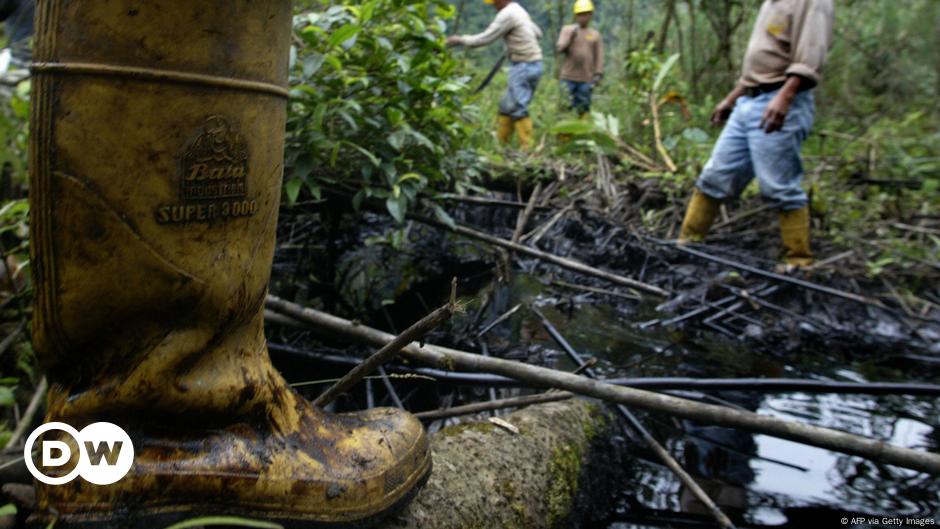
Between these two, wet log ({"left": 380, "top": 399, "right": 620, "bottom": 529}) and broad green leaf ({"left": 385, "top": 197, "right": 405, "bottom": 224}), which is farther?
broad green leaf ({"left": 385, "top": 197, "right": 405, "bottom": 224})

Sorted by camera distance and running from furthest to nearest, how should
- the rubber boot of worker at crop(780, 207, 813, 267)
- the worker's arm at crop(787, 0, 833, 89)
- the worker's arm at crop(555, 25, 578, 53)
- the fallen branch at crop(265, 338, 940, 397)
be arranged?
the worker's arm at crop(555, 25, 578, 53)
the rubber boot of worker at crop(780, 207, 813, 267)
the worker's arm at crop(787, 0, 833, 89)
the fallen branch at crop(265, 338, 940, 397)

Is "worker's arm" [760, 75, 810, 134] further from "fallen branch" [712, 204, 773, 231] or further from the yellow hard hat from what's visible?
the yellow hard hat

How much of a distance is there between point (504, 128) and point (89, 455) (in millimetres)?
5940

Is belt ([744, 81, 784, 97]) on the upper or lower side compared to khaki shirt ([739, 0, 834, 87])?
lower

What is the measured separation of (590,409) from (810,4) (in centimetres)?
267

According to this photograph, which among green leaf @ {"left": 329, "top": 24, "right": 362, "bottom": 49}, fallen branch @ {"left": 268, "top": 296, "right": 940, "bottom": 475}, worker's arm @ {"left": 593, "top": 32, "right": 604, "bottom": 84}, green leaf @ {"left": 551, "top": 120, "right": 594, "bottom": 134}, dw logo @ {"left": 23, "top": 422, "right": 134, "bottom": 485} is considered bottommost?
fallen branch @ {"left": 268, "top": 296, "right": 940, "bottom": 475}

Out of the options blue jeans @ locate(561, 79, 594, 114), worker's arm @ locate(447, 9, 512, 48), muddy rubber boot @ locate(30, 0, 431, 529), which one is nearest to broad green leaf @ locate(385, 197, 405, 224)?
muddy rubber boot @ locate(30, 0, 431, 529)

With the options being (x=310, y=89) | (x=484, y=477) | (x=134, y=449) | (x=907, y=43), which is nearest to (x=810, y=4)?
(x=310, y=89)

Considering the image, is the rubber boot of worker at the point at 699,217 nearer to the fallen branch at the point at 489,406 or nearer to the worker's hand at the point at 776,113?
the worker's hand at the point at 776,113

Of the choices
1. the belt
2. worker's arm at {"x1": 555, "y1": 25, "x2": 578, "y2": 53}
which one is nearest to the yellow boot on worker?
worker's arm at {"x1": 555, "y1": 25, "x2": 578, "y2": 53}

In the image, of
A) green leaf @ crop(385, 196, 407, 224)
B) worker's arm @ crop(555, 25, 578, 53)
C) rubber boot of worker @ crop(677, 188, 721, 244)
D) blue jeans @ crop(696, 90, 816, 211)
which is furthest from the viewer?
worker's arm @ crop(555, 25, 578, 53)

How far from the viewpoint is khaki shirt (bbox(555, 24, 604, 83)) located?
7.33 meters

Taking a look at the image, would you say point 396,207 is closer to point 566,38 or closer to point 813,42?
point 813,42

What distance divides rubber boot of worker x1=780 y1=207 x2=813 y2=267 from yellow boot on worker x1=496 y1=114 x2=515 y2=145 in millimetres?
3420
